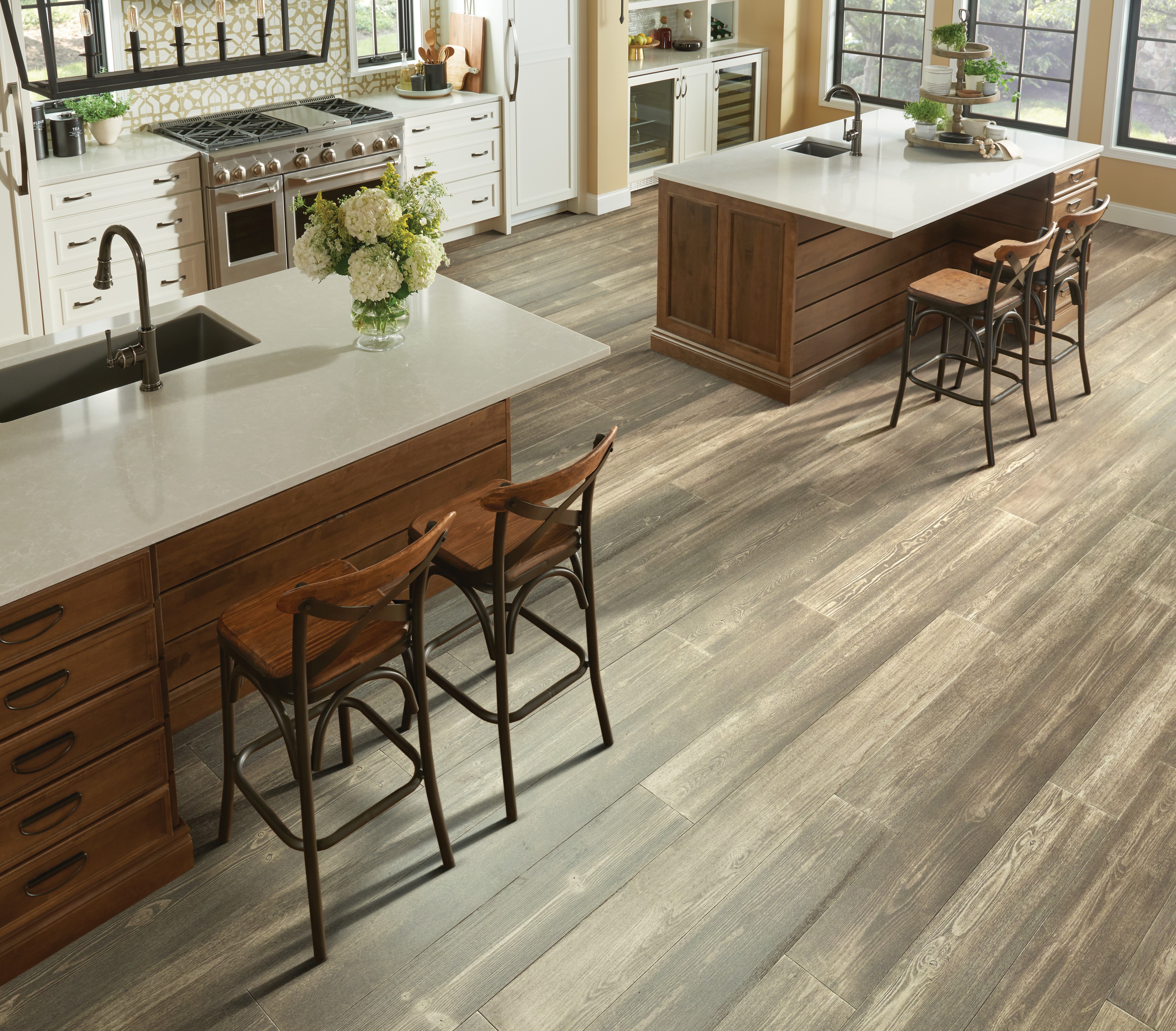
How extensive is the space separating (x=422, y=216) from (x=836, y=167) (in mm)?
2781

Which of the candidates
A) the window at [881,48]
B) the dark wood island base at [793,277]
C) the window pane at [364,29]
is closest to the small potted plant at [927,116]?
the dark wood island base at [793,277]

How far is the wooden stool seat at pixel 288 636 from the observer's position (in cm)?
243

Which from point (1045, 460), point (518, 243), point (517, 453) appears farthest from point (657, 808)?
point (518, 243)

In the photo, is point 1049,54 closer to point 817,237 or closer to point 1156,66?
point 1156,66

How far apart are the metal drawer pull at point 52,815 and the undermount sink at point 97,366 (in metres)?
1.05

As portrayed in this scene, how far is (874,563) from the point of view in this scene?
3.96 m

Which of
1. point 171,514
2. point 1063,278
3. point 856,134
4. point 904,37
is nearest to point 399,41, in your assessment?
point 856,134

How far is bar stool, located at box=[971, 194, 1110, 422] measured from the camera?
15.3ft

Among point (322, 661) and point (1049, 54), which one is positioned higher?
point (1049, 54)

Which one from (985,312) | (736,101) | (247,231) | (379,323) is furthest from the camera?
(736,101)

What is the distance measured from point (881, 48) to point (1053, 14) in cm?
122

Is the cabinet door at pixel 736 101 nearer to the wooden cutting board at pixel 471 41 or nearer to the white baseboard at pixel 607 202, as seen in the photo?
the white baseboard at pixel 607 202

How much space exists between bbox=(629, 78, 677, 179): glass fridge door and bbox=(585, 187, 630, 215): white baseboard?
232 mm

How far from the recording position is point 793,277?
4.81 meters
